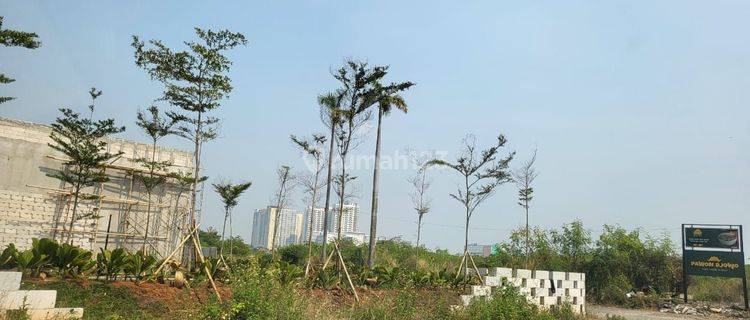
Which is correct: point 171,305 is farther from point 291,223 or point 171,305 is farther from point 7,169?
point 291,223

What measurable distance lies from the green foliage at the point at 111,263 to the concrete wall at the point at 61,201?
11.2 metres

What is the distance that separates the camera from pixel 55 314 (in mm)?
6316

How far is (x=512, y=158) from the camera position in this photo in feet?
58.8

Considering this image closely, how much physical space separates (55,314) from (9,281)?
667mm

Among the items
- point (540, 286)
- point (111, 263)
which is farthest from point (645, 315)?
point (111, 263)

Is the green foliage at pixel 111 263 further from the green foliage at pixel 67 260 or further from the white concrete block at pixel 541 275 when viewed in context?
the white concrete block at pixel 541 275

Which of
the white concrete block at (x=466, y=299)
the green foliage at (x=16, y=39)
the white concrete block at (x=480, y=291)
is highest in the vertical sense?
the green foliage at (x=16, y=39)

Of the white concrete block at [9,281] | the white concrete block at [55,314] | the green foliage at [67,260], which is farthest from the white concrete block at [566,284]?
the white concrete block at [9,281]

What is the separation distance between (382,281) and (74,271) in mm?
6273

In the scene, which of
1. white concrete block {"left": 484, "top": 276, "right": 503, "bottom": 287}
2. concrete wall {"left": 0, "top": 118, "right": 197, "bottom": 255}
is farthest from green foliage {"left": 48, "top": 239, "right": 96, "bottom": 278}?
concrete wall {"left": 0, "top": 118, "right": 197, "bottom": 255}

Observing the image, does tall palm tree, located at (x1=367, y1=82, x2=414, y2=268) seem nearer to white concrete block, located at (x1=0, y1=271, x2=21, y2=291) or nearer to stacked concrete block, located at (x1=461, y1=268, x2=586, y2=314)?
stacked concrete block, located at (x1=461, y1=268, x2=586, y2=314)

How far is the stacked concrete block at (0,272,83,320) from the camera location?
6.07m

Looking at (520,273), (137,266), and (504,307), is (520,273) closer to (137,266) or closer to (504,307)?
(504,307)

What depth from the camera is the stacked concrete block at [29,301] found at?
6.07m
